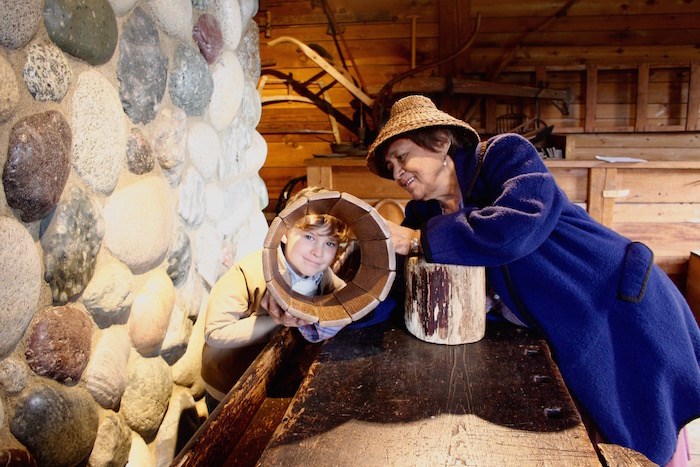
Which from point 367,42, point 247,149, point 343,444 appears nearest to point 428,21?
point 367,42

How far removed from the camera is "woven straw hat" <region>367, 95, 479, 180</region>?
1611mm

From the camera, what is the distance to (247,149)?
265cm

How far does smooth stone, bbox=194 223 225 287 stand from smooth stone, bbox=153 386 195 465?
1.41ft

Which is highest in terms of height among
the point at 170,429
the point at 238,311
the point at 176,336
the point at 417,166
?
the point at 417,166

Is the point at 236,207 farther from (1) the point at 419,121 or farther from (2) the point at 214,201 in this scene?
(1) the point at 419,121

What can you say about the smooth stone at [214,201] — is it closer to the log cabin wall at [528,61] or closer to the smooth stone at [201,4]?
the smooth stone at [201,4]

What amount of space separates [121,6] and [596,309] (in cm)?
147

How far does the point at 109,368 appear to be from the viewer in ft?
4.93

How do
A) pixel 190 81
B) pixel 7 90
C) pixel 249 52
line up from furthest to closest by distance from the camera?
pixel 249 52 → pixel 190 81 → pixel 7 90

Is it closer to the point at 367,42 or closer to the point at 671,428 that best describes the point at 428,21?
the point at 367,42

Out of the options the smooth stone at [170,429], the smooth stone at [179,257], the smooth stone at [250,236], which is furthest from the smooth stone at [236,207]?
the smooth stone at [170,429]

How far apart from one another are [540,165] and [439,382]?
2.08ft

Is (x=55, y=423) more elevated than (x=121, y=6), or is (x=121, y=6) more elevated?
(x=121, y=6)

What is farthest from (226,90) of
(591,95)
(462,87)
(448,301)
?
(591,95)
